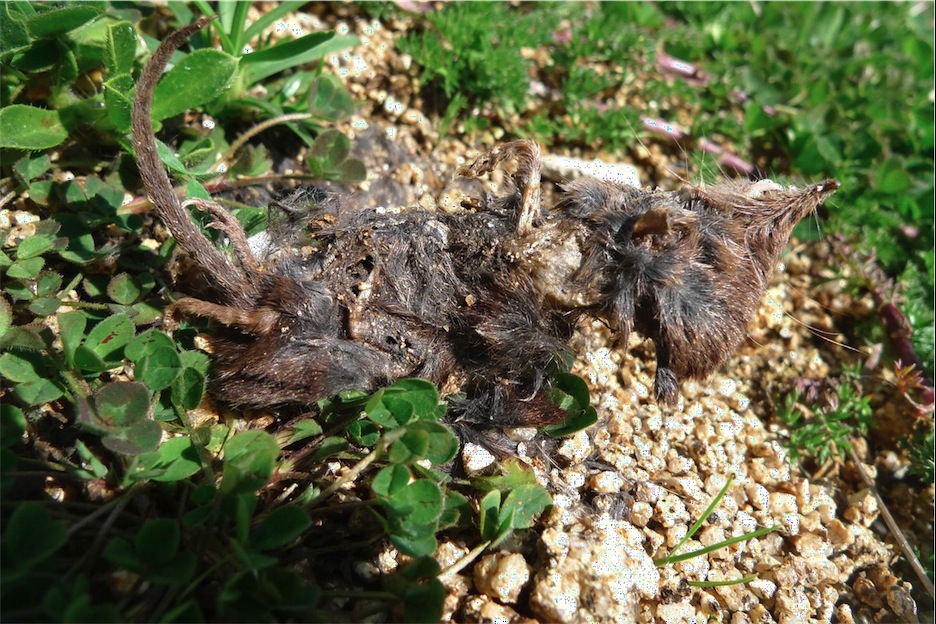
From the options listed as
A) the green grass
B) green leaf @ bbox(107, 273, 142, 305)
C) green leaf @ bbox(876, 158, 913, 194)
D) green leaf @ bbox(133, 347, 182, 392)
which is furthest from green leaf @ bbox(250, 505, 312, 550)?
green leaf @ bbox(876, 158, 913, 194)

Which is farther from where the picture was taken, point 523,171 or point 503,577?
point 523,171

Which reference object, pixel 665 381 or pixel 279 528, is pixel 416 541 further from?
pixel 665 381

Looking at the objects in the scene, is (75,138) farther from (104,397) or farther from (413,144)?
(413,144)

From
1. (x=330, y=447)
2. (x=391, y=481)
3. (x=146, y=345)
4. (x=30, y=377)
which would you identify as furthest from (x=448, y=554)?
(x=30, y=377)

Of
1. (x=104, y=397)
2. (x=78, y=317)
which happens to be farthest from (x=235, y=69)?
(x=104, y=397)

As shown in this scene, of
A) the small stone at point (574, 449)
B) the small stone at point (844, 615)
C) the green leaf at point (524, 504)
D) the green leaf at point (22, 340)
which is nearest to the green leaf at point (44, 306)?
the green leaf at point (22, 340)
